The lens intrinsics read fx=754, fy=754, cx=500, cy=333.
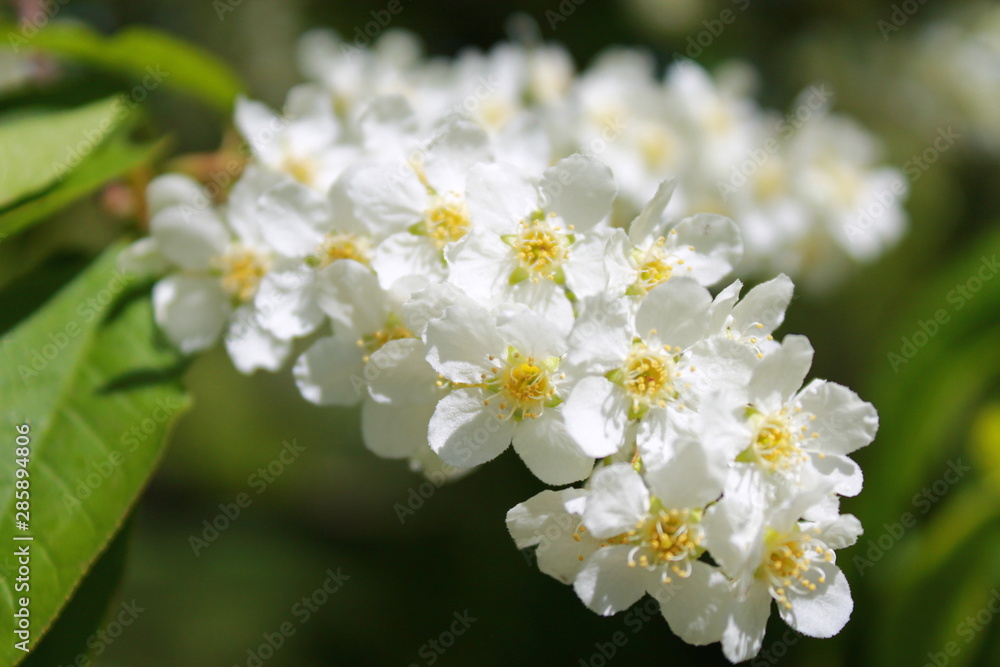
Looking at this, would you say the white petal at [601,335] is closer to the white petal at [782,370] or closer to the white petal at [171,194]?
the white petal at [782,370]

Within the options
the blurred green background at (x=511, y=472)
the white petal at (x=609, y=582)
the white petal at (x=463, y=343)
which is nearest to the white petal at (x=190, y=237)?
the blurred green background at (x=511, y=472)

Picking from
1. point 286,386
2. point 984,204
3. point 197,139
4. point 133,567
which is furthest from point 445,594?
point 984,204

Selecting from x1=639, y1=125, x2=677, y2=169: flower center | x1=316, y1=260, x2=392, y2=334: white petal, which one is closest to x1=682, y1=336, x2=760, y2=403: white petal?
x1=316, y1=260, x2=392, y2=334: white petal

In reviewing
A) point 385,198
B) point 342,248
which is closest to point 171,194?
point 342,248

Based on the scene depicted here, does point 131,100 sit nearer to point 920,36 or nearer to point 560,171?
point 560,171

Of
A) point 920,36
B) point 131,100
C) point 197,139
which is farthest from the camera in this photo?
point 197,139
